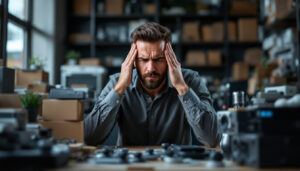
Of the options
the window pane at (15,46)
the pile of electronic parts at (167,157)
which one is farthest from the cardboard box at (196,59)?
the pile of electronic parts at (167,157)

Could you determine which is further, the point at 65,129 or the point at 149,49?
the point at 149,49

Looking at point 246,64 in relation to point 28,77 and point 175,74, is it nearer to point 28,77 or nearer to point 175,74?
point 28,77

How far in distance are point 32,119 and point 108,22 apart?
4382 millimetres

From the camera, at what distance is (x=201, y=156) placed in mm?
1129

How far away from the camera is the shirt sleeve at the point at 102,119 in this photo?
1738 mm

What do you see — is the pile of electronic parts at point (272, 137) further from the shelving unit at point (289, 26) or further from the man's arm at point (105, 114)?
the shelving unit at point (289, 26)

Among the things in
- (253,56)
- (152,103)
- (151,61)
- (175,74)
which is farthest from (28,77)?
(253,56)

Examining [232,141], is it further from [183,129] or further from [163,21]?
[163,21]

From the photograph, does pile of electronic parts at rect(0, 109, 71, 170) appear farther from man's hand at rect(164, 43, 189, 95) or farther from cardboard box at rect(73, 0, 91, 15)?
cardboard box at rect(73, 0, 91, 15)

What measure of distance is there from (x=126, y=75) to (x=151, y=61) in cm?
16

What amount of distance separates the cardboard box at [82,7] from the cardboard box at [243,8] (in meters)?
2.37

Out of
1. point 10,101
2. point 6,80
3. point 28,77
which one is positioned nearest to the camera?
point 10,101

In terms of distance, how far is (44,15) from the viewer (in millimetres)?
4793

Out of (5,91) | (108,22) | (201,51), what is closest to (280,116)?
(5,91)
